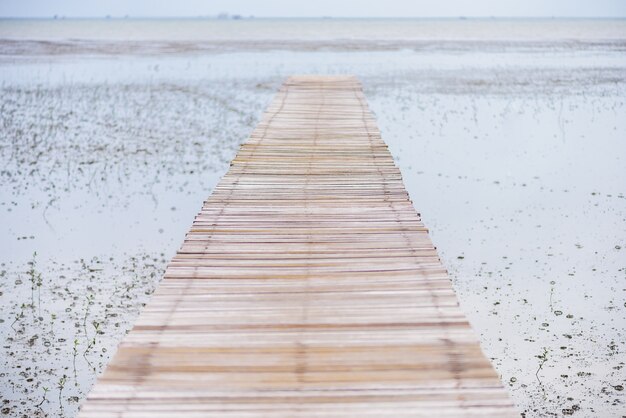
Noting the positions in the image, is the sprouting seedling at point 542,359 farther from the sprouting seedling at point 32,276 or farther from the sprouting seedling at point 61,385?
the sprouting seedling at point 32,276

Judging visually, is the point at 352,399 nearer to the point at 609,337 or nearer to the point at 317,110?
the point at 609,337

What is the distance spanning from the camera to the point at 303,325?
3084 millimetres

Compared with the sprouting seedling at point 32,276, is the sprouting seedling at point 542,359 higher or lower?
higher

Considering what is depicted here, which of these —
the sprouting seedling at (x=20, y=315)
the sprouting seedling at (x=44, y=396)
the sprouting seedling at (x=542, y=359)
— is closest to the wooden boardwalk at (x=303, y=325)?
the sprouting seedling at (x=542, y=359)

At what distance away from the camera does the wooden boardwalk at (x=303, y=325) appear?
2516 mm

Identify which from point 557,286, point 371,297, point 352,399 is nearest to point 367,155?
point 557,286

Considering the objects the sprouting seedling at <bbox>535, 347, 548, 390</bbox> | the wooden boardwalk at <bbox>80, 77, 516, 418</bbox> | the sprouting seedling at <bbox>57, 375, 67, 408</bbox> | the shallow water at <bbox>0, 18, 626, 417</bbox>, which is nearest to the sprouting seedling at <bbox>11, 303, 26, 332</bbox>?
the shallow water at <bbox>0, 18, 626, 417</bbox>

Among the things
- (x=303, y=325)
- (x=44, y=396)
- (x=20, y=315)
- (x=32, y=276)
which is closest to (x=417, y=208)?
(x=32, y=276)

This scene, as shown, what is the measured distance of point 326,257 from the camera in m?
3.91

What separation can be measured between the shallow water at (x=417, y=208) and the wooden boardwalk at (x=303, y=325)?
1.30 m

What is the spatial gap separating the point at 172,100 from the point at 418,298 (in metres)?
14.3

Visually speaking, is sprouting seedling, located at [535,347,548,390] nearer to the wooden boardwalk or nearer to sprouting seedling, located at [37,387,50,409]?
the wooden boardwalk

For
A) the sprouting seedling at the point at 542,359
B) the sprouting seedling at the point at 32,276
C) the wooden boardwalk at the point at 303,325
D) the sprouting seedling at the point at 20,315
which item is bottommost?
the sprouting seedling at the point at 20,315

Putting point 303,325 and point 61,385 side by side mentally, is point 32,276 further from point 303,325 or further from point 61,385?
point 303,325
